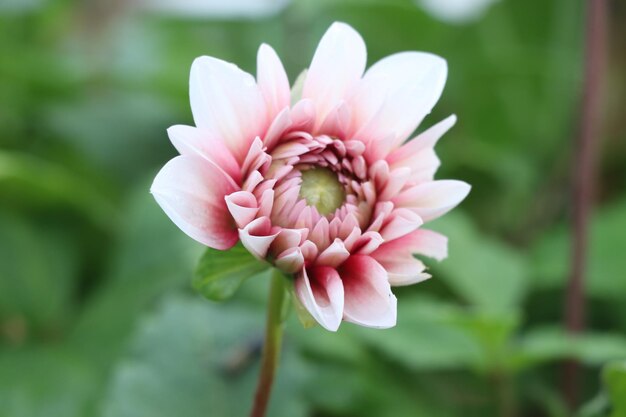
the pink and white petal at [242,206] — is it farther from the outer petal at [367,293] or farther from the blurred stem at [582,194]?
the blurred stem at [582,194]

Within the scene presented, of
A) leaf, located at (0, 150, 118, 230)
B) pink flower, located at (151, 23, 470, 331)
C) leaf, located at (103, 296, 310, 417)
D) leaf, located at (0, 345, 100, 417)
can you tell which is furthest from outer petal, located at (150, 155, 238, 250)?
leaf, located at (0, 150, 118, 230)

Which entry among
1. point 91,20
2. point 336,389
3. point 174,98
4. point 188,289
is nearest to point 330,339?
point 336,389

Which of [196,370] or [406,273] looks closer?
[406,273]

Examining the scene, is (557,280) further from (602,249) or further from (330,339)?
(330,339)

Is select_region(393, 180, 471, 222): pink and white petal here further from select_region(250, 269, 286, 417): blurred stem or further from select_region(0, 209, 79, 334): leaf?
select_region(0, 209, 79, 334): leaf

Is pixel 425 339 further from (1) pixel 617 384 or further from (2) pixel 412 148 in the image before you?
(2) pixel 412 148

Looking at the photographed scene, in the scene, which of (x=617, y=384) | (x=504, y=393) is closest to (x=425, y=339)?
(x=504, y=393)
